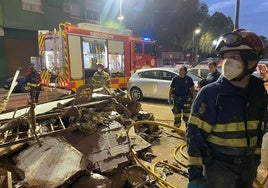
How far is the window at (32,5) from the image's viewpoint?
19873 millimetres

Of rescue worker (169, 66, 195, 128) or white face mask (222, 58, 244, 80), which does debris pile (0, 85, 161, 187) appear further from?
white face mask (222, 58, 244, 80)

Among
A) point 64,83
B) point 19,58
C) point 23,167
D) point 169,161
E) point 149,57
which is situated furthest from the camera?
point 19,58

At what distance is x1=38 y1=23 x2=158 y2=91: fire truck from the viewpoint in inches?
450

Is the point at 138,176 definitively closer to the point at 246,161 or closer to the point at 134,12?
the point at 246,161

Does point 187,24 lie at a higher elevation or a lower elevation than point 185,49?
higher

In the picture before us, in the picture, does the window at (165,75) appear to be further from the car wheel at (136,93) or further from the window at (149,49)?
the window at (149,49)

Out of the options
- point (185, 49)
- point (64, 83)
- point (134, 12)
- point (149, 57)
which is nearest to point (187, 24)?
point (185, 49)

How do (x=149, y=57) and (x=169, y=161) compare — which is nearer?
(x=169, y=161)

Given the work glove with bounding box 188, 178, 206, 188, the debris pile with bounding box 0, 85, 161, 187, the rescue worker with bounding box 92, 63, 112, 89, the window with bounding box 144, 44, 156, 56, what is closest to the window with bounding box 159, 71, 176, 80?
the rescue worker with bounding box 92, 63, 112, 89

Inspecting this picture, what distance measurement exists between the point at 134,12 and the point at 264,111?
43.9 m

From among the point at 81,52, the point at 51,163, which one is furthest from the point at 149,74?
the point at 51,163

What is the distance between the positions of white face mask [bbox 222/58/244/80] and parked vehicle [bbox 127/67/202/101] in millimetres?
8748

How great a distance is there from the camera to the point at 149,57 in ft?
56.1

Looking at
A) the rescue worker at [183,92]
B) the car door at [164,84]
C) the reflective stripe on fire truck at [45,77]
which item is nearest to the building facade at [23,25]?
the reflective stripe on fire truck at [45,77]
